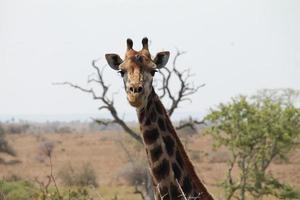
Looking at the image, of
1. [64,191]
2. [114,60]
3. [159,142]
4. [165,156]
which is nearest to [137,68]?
[114,60]

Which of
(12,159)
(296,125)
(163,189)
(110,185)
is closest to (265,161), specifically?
(296,125)

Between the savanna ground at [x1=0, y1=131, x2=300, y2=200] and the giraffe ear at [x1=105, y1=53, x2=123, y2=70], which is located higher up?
the giraffe ear at [x1=105, y1=53, x2=123, y2=70]

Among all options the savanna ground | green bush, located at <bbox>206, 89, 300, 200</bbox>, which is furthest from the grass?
green bush, located at <bbox>206, 89, 300, 200</bbox>

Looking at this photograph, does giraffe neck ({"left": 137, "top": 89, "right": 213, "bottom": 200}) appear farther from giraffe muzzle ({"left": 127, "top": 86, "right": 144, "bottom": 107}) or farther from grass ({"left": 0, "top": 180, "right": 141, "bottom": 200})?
grass ({"left": 0, "top": 180, "right": 141, "bottom": 200})

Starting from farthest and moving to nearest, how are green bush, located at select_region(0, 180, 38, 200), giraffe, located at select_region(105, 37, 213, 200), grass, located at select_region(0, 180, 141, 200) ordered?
green bush, located at select_region(0, 180, 38, 200)
grass, located at select_region(0, 180, 141, 200)
giraffe, located at select_region(105, 37, 213, 200)

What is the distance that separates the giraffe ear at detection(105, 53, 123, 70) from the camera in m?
6.77

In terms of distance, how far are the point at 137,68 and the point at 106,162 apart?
4734 centimetres

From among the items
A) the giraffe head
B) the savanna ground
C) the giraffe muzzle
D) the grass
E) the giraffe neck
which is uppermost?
the giraffe head

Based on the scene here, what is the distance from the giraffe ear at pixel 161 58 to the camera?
6820mm

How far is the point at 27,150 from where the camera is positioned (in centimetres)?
5941

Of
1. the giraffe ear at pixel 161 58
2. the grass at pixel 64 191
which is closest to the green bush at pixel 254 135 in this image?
the grass at pixel 64 191

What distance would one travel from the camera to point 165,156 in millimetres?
6500

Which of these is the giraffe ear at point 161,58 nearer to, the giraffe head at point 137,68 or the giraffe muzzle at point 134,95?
the giraffe head at point 137,68

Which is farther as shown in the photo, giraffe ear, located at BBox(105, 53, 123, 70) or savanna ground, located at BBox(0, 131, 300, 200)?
savanna ground, located at BBox(0, 131, 300, 200)
